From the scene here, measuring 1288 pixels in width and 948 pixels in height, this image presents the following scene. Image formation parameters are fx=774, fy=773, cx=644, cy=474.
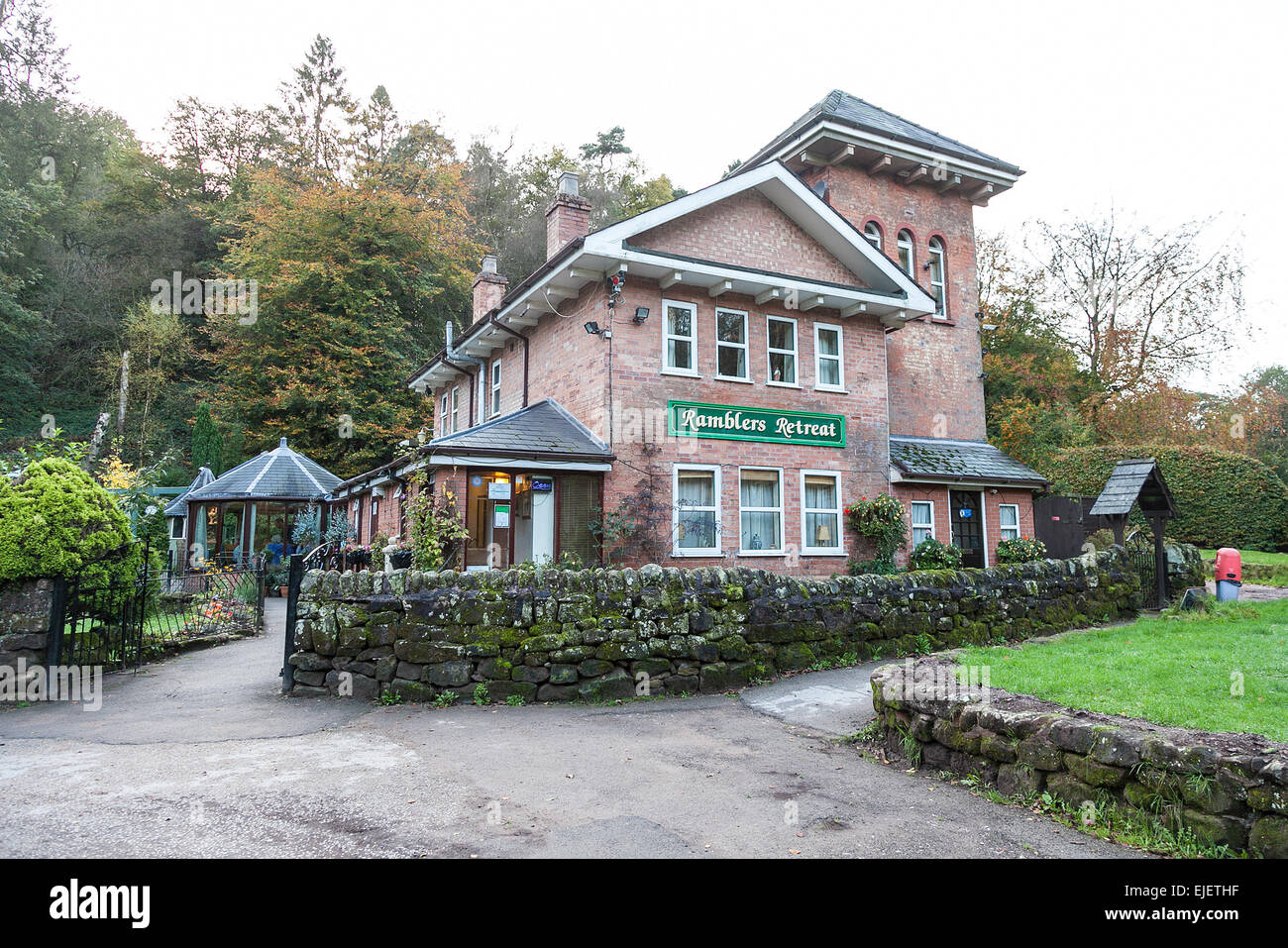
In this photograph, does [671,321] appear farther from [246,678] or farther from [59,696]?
[59,696]

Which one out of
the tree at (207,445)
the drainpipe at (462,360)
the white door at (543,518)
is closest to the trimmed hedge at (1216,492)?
the white door at (543,518)

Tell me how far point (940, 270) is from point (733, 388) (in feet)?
32.0

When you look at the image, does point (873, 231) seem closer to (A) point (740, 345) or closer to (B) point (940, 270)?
(B) point (940, 270)

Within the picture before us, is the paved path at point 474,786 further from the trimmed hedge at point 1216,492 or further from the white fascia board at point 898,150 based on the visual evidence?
the trimmed hedge at point 1216,492

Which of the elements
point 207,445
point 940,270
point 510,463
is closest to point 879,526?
point 510,463

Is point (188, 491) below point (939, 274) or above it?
below

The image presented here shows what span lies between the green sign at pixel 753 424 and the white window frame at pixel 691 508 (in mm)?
637

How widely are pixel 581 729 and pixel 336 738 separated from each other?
235 centimetres

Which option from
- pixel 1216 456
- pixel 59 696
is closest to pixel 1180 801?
pixel 59 696

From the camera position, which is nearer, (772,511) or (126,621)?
(126,621)

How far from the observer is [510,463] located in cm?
1353

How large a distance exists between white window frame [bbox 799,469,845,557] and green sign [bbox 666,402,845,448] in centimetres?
66

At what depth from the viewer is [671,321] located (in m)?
15.8

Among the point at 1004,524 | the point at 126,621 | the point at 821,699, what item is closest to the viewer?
the point at 821,699
